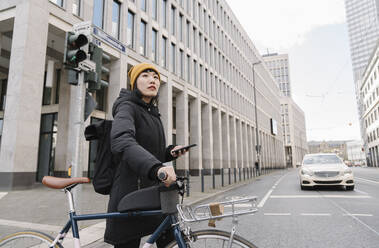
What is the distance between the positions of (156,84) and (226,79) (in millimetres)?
33878

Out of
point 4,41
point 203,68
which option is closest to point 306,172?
point 4,41

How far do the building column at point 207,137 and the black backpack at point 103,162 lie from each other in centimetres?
2538

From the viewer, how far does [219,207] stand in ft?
4.71

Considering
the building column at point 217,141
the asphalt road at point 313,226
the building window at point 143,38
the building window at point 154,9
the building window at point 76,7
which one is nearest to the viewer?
the asphalt road at point 313,226

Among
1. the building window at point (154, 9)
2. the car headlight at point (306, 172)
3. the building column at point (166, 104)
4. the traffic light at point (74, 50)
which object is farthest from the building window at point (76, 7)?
the car headlight at point (306, 172)

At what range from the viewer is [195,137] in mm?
25641

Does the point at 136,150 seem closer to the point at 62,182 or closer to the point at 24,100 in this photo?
the point at 62,182

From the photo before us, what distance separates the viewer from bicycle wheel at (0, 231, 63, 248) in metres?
1.94

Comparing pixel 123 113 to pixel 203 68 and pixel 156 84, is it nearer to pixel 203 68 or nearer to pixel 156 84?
pixel 156 84

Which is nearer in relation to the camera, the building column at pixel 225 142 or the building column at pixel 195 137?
the building column at pixel 195 137

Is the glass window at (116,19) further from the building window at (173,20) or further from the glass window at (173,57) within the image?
the building window at (173,20)

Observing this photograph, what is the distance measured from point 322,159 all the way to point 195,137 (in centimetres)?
1531

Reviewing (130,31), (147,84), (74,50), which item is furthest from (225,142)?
(147,84)

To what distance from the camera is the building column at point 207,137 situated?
27094 millimetres
